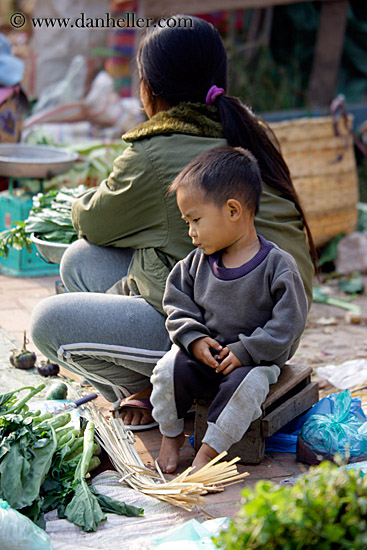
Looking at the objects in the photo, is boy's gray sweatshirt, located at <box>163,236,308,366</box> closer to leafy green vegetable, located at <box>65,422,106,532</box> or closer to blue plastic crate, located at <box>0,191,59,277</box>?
leafy green vegetable, located at <box>65,422,106,532</box>

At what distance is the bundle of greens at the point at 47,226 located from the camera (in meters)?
3.96

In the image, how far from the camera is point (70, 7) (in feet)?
31.9

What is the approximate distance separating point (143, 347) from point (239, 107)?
1.15 m

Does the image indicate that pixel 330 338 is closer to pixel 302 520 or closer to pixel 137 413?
pixel 137 413

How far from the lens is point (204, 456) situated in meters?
2.86

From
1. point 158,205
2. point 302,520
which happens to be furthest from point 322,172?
point 302,520

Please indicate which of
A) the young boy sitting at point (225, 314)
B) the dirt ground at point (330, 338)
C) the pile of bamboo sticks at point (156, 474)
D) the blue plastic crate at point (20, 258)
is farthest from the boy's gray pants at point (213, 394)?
the blue plastic crate at point (20, 258)

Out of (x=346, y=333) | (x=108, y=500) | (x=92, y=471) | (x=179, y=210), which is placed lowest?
(x=346, y=333)

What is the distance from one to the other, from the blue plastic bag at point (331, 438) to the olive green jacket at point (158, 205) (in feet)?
2.08

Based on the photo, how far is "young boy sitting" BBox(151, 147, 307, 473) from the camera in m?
2.87

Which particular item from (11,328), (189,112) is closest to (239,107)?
(189,112)

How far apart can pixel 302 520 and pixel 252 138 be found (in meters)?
2.00

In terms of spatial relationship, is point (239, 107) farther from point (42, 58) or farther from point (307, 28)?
point (307, 28)

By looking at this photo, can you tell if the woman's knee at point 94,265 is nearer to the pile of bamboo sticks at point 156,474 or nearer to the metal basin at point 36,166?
the pile of bamboo sticks at point 156,474
